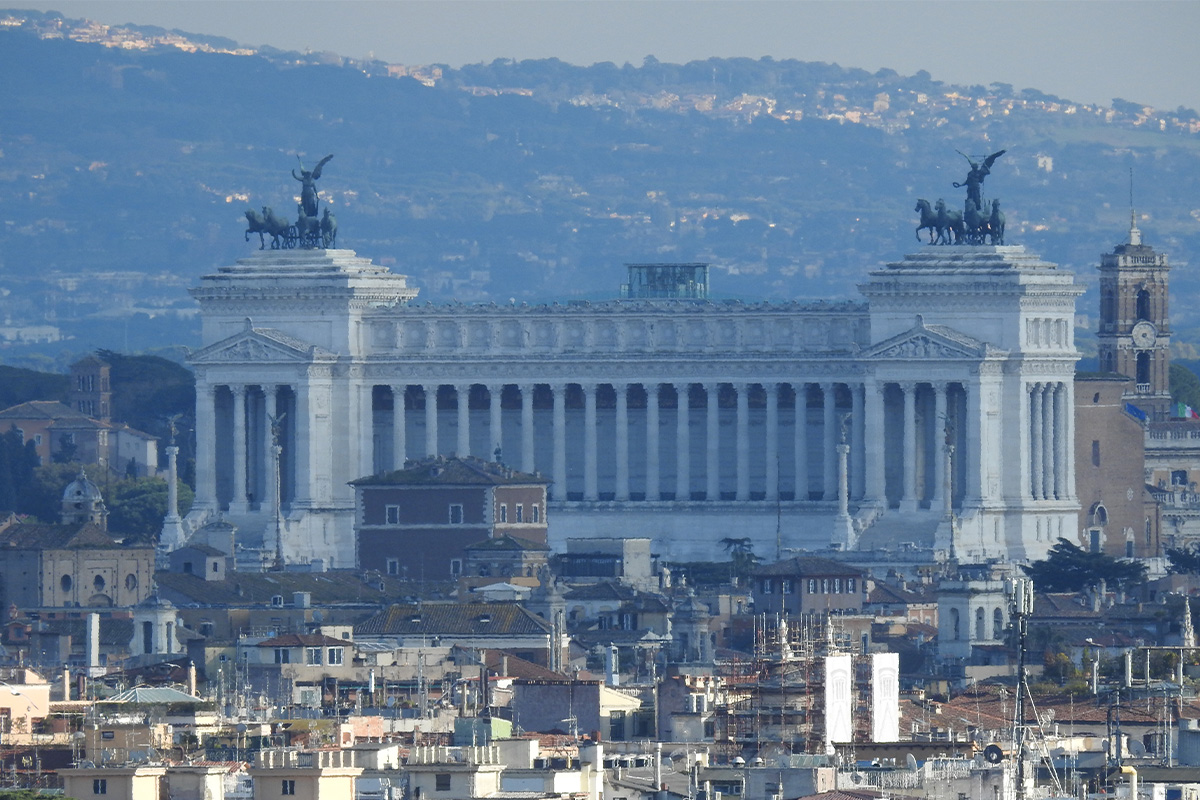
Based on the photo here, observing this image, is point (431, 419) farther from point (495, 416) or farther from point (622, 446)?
point (622, 446)

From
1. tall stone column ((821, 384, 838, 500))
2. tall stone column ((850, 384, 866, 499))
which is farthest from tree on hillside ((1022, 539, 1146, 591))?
tall stone column ((821, 384, 838, 500))

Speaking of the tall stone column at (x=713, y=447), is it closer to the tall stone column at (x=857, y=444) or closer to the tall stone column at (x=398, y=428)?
the tall stone column at (x=857, y=444)

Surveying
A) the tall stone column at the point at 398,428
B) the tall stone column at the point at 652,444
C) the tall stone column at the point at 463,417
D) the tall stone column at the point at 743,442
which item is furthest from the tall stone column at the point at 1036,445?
the tall stone column at the point at 398,428

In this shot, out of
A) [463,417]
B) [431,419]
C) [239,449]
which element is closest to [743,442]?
[463,417]

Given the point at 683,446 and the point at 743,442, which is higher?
the point at 743,442

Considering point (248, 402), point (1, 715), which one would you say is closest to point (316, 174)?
point (248, 402)
